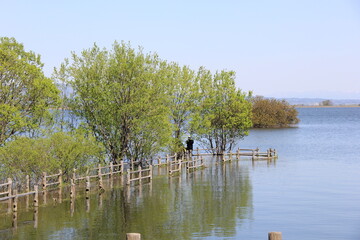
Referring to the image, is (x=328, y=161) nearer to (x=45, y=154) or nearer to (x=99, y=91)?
(x=99, y=91)

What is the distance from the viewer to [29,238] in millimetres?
26438

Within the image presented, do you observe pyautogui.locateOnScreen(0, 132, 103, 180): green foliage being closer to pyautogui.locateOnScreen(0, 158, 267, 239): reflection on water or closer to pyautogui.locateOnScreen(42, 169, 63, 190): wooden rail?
pyautogui.locateOnScreen(42, 169, 63, 190): wooden rail

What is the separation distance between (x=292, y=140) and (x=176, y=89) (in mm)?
46183

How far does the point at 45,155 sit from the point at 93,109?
1264cm

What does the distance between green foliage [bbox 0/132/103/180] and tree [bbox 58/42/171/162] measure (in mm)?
6909

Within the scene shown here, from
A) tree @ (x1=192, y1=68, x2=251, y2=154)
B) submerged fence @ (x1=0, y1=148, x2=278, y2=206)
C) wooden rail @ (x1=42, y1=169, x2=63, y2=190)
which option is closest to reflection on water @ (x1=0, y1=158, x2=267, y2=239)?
wooden rail @ (x1=42, y1=169, x2=63, y2=190)

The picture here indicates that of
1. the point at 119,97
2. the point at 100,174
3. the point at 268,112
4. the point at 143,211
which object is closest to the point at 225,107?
the point at 119,97

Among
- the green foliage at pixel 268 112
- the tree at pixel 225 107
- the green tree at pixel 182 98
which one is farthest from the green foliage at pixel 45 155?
the green foliage at pixel 268 112

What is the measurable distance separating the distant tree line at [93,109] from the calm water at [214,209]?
10.8 feet

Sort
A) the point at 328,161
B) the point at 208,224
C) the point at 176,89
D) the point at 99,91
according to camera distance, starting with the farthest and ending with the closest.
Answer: the point at 328,161, the point at 176,89, the point at 99,91, the point at 208,224

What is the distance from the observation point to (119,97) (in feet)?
162

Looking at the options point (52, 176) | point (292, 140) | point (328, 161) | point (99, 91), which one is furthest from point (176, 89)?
point (292, 140)

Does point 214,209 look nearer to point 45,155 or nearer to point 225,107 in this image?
point 45,155

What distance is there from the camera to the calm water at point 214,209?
28.3 meters
